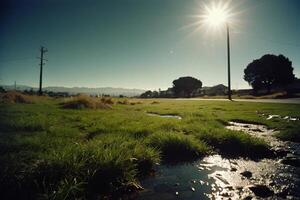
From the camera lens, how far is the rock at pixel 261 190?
485cm

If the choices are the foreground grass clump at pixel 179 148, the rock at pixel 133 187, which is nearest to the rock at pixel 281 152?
the foreground grass clump at pixel 179 148

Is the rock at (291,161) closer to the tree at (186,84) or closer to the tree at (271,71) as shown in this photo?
the tree at (271,71)

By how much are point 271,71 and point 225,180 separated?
7248 cm

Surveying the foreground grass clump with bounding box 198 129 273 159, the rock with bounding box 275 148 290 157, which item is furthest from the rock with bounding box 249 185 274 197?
the rock with bounding box 275 148 290 157

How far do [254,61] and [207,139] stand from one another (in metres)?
73.4

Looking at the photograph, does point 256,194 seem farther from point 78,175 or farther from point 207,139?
point 207,139

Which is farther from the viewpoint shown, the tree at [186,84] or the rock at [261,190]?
the tree at [186,84]

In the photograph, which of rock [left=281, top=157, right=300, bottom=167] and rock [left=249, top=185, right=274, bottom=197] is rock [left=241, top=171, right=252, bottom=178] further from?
→ rock [left=281, top=157, right=300, bottom=167]

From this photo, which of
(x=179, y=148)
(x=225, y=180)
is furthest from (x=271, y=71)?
(x=225, y=180)

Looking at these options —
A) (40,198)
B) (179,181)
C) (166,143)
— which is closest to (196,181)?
A: (179,181)

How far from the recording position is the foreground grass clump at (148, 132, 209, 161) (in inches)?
308

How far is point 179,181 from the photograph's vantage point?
5.66 m

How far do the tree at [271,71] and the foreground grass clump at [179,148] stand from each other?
70313 millimetres

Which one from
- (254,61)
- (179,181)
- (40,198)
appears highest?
(254,61)
